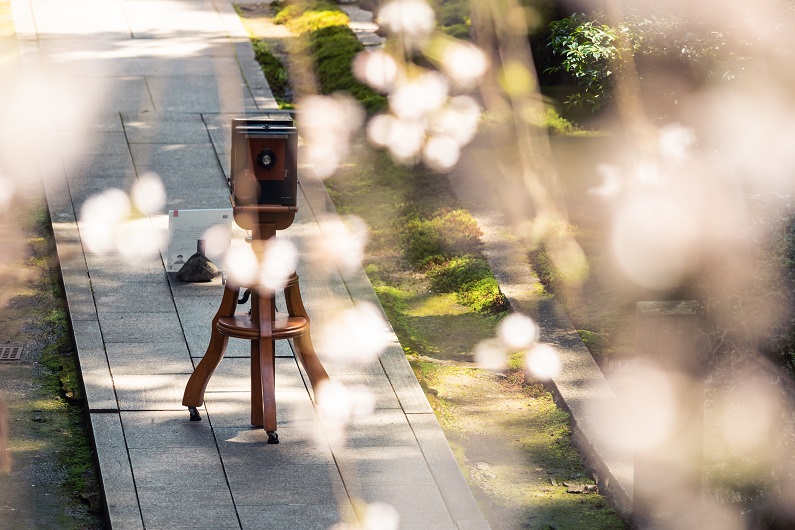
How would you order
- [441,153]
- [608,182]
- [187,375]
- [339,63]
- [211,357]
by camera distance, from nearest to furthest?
1. [211,357]
2. [187,375]
3. [608,182]
4. [441,153]
5. [339,63]

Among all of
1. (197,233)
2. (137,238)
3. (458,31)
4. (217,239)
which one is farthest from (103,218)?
(458,31)

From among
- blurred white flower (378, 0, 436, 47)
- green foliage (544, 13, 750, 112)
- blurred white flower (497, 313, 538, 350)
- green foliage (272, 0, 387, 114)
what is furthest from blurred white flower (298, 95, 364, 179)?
green foliage (544, 13, 750, 112)

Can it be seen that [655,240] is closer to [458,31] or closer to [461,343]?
[461,343]

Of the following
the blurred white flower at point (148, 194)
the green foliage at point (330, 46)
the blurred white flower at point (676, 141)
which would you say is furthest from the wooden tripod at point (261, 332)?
the green foliage at point (330, 46)

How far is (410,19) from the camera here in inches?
651

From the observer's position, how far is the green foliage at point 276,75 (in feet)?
46.2

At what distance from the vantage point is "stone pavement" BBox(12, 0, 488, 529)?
20.8 feet

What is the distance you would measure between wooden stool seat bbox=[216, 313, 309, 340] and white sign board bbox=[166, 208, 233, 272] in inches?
90.1

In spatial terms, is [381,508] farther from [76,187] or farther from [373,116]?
[373,116]

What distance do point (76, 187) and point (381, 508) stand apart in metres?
5.84

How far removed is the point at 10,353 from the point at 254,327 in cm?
242

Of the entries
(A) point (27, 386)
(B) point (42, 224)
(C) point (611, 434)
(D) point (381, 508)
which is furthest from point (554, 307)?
(B) point (42, 224)

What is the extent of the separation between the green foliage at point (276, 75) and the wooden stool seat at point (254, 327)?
278 inches

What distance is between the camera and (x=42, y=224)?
10.5 m
